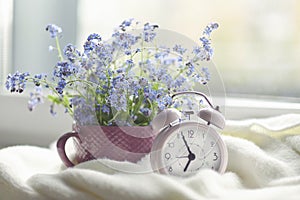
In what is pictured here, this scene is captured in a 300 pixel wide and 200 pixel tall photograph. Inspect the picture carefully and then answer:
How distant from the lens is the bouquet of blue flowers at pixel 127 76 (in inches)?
43.1

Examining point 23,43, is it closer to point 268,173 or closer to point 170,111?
point 170,111

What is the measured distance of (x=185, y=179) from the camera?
3.26 feet

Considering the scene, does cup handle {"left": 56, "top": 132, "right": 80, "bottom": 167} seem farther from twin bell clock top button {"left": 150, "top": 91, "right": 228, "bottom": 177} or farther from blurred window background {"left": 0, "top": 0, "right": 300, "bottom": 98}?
blurred window background {"left": 0, "top": 0, "right": 300, "bottom": 98}

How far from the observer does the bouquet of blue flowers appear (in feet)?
3.59

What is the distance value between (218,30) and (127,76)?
548 millimetres

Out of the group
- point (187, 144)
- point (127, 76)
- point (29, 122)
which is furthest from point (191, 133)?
point (29, 122)

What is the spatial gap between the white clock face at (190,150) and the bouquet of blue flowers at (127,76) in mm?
65

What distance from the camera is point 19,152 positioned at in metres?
1.22

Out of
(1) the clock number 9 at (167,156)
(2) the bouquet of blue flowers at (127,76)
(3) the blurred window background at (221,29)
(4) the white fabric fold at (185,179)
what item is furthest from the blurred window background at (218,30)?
(1) the clock number 9 at (167,156)

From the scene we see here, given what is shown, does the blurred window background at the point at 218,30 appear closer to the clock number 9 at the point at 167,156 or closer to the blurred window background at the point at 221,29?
the blurred window background at the point at 221,29

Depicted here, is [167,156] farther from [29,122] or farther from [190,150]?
[29,122]

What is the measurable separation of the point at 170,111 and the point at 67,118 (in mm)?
489

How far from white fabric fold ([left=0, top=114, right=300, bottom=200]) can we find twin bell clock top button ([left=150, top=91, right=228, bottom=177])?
0.03 meters

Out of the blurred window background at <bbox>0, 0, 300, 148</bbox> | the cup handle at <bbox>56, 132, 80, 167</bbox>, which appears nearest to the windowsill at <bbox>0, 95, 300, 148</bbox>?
the blurred window background at <bbox>0, 0, 300, 148</bbox>
